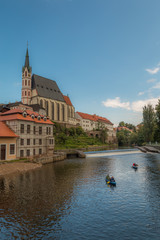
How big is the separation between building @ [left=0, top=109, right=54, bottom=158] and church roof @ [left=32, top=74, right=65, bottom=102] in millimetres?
60569

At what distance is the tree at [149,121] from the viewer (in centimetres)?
8538

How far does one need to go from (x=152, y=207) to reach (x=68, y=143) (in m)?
74.9

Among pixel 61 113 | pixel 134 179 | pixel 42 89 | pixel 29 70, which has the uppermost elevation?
pixel 29 70

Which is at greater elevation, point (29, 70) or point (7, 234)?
point (29, 70)

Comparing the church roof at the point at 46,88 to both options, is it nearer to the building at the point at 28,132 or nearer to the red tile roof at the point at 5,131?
the building at the point at 28,132

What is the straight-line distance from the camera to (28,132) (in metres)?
46.0

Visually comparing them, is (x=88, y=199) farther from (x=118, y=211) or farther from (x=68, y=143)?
(x=68, y=143)

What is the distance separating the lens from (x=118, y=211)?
1642 cm

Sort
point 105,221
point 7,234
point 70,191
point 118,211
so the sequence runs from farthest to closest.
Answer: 1. point 70,191
2. point 118,211
3. point 105,221
4. point 7,234

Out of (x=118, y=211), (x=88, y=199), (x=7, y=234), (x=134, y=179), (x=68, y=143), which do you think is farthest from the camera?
(x=68, y=143)

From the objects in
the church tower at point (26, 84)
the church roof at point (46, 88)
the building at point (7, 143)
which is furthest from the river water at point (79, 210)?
the church roof at point (46, 88)

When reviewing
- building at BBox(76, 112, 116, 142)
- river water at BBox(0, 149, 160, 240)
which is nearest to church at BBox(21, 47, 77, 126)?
building at BBox(76, 112, 116, 142)

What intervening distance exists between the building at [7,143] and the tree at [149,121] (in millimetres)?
66639

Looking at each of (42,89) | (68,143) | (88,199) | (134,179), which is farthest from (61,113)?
(88,199)
